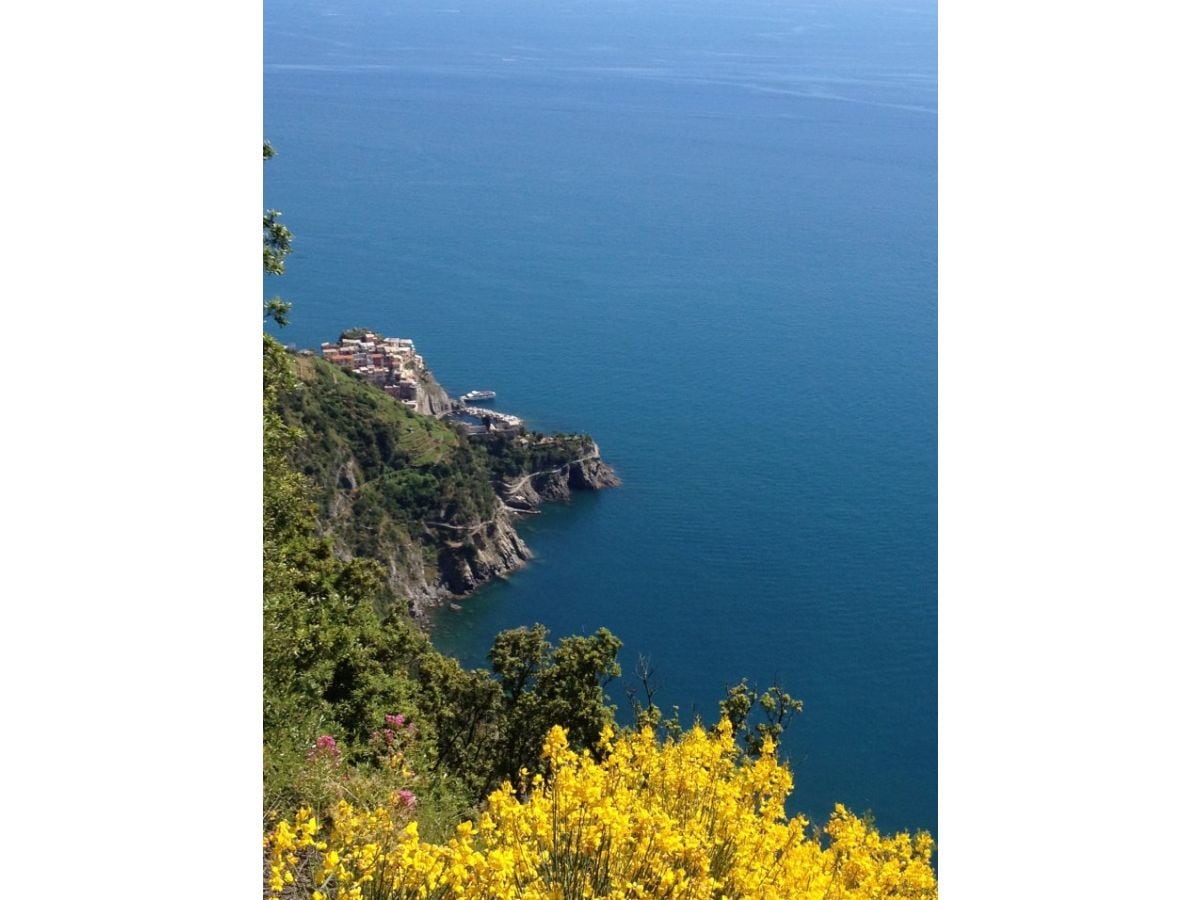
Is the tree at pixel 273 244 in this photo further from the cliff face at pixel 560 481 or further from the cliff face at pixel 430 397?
the cliff face at pixel 560 481

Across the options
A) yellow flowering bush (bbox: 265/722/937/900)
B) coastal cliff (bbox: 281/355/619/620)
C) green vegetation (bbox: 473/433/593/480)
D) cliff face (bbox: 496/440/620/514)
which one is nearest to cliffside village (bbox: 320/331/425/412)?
coastal cliff (bbox: 281/355/619/620)

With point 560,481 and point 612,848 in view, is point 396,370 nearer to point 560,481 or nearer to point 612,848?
point 560,481

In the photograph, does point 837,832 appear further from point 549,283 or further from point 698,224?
point 698,224

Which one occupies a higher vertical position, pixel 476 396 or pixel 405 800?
pixel 405 800

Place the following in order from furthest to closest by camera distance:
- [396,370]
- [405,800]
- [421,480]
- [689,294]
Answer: [689,294]
[396,370]
[421,480]
[405,800]

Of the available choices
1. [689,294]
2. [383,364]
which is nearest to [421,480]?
[383,364]
